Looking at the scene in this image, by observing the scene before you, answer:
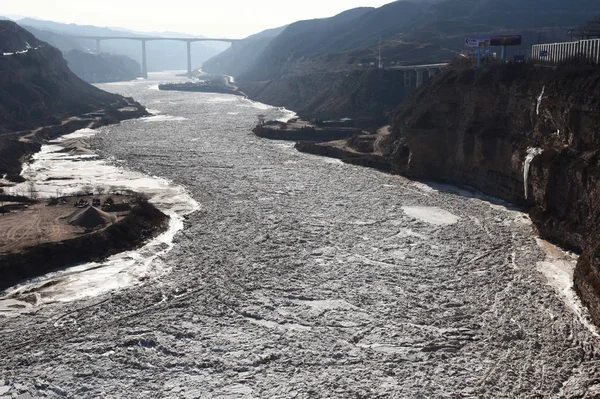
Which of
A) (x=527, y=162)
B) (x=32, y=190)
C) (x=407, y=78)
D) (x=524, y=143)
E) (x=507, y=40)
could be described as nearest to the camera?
(x=527, y=162)

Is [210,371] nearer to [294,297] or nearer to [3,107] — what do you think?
[294,297]

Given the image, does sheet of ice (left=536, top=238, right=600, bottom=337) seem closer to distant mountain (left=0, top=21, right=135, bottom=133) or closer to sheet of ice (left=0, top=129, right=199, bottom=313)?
sheet of ice (left=0, top=129, right=199, bottom=313)

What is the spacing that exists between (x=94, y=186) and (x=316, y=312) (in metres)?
31.7

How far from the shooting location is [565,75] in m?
44.8

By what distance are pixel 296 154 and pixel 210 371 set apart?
51665mm

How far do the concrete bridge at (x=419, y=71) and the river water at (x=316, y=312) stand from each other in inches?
1796

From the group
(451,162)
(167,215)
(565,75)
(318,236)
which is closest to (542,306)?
(318,236)

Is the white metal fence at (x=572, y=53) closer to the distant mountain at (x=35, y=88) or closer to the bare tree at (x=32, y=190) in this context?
the bare tree at (x=32, y=190)

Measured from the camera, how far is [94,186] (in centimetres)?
5434

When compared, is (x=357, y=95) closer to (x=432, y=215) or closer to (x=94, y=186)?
(x=94, y=186)

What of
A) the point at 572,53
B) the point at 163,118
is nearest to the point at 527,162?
the point at 572,53

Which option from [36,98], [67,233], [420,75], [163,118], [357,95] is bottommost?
[67,233]

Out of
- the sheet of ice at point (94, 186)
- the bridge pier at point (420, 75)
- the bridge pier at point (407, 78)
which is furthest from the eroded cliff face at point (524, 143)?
the bridge pier at point (407, 78)

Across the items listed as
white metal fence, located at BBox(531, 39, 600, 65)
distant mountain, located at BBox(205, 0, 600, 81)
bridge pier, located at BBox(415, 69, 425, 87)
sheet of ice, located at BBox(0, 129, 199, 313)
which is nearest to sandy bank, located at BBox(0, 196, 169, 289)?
sheet of ice, located at BBox(0, 129, 199, 313)
